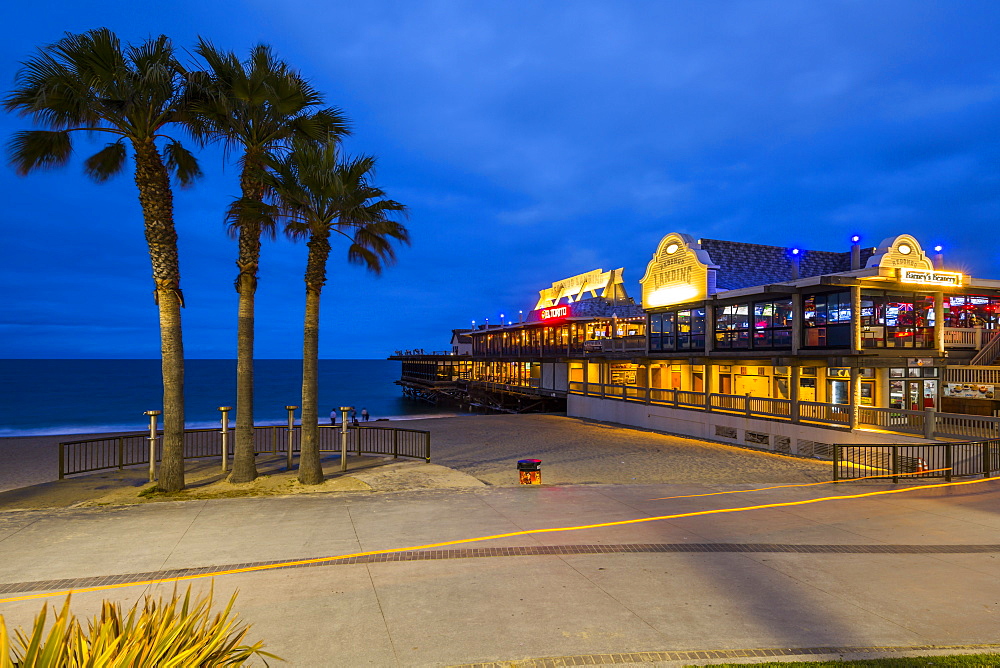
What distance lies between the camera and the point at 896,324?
2380 cm

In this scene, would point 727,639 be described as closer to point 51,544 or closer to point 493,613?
point 493,613

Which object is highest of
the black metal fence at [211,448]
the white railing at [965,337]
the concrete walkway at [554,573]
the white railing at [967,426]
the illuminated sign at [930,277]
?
the illuminated sign at [930,277]

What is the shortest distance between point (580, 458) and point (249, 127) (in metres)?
15.1

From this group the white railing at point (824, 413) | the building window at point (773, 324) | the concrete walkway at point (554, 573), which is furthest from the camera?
the building window at point (773, 324)

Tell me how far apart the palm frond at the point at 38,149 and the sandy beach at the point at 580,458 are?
9475 millimetres

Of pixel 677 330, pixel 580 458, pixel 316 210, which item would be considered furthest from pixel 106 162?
pixel 677 330

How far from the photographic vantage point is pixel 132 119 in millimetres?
12398

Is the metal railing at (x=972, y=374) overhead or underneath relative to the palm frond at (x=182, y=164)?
underneath

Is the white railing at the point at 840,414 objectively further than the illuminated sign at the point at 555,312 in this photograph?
No

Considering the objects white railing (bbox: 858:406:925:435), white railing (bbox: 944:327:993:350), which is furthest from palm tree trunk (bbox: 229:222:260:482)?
white railing (bbox: 944:327:993:350)

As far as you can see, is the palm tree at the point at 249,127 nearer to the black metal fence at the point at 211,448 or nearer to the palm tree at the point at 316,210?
the palm tree at the point at 316,210

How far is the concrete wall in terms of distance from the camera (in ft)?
68.5

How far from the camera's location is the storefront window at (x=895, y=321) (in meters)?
23.0

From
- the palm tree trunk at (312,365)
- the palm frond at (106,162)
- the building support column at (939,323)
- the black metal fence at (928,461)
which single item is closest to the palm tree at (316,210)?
the palm tree trunk at (312,365)
